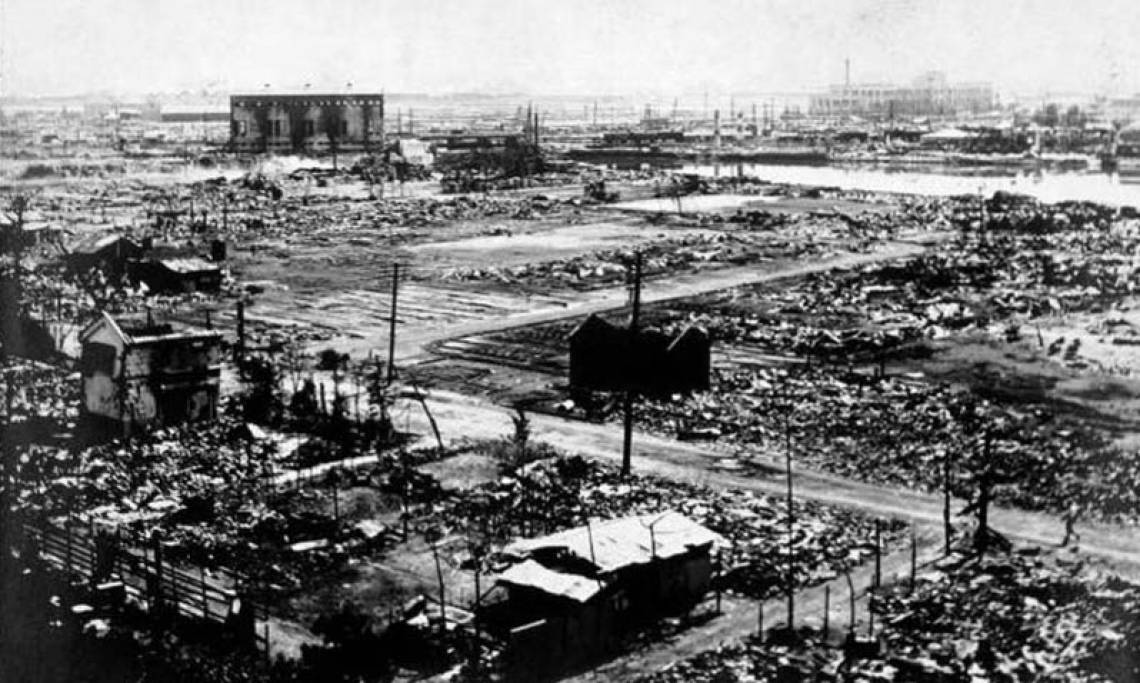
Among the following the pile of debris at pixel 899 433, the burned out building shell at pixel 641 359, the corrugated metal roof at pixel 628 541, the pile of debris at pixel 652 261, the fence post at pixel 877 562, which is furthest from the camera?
the pile of debris at pixel 652 261

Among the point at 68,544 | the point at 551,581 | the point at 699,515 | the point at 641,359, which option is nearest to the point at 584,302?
the point at 641,359

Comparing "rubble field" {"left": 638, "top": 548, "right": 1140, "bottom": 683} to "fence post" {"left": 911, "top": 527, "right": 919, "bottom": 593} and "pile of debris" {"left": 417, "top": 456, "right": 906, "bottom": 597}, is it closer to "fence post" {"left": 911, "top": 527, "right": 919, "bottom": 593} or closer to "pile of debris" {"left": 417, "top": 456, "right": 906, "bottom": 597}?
"fence post" {"left": 911, "top": 527, "right": 919, "bottom": 593}

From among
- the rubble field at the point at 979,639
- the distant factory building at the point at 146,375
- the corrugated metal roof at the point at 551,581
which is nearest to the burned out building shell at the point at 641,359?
the distant factory building at the point at 146,375

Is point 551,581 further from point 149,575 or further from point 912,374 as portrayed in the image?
point 912,374

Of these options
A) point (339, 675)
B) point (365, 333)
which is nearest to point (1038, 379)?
point (365, 333)

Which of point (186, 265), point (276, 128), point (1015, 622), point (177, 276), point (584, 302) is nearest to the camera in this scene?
point (1015, 622)

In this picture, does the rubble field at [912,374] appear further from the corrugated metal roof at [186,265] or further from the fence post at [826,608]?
the corrugated metal roof at [186,265]

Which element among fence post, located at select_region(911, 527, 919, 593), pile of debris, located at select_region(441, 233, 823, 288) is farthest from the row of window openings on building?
fence post, located at select_region(911, 527, 919, 593)
